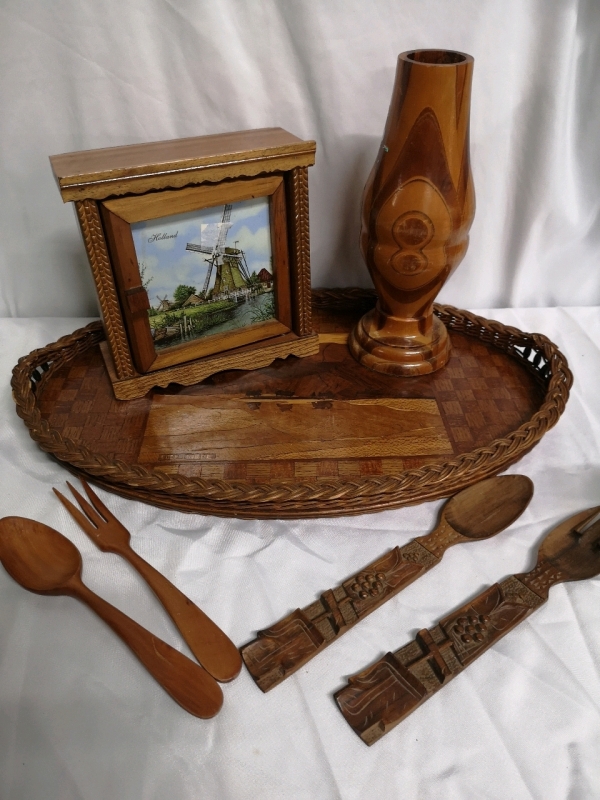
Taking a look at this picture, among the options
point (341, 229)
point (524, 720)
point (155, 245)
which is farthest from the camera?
point (341, 229)

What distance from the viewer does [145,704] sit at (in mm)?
502

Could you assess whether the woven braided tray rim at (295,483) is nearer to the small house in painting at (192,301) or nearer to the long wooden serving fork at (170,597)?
the long wooden serving fork at (170,597)

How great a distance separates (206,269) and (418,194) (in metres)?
0.28

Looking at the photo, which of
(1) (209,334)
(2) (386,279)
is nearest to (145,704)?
(1) (209,334)

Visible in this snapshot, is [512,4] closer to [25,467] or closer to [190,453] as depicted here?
[190,453]

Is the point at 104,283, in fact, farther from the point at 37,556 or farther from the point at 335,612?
the point at 335,612

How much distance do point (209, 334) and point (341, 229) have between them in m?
0.34

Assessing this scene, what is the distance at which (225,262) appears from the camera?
2.48ft

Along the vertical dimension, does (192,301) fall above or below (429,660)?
above

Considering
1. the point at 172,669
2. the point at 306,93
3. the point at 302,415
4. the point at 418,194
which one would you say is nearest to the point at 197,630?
the point at 172,669

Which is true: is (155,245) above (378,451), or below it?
above

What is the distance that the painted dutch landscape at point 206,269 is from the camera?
710mm

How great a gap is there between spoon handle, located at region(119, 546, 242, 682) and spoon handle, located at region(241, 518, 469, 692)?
0.06ft

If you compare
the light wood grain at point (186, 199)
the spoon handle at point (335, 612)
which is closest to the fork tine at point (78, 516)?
the spoon handle at point (335, 612)
